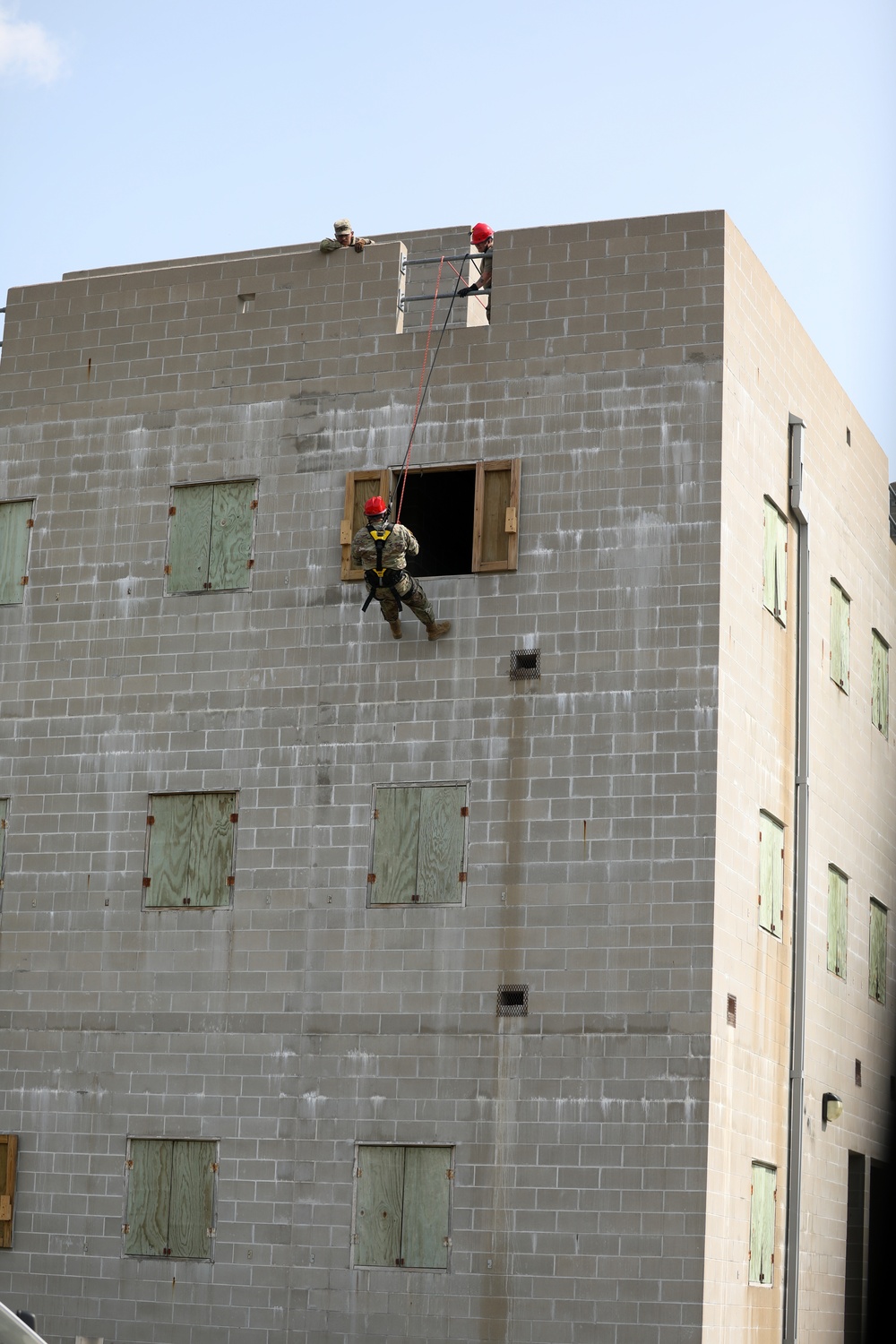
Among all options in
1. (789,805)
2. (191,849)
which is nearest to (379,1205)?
(191,849)

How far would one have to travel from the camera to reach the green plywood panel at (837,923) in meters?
28.5

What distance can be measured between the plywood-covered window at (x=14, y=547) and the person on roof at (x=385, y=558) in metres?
5.74

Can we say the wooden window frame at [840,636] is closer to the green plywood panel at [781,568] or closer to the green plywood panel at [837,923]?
the green plywood panel at [781,568]

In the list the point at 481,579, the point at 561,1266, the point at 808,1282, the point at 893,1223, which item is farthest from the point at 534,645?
the point at 893,1223

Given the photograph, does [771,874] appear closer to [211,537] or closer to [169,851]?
[169,851]

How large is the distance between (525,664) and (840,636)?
6.91 meters

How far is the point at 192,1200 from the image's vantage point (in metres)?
24.5

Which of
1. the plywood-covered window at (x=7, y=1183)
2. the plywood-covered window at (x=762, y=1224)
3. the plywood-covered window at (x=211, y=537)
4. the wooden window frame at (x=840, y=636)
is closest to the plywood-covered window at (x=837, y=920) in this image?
the wooden window frame at (x=840, y=636)

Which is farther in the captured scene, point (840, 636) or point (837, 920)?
point (840, 636)

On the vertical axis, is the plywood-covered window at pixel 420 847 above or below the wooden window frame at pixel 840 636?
below

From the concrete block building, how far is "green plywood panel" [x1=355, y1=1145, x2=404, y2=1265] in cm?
4

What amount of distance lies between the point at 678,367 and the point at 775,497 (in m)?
2.75

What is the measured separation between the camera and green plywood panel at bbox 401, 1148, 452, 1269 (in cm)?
2330

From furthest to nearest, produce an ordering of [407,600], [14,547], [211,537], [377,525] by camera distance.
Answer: [14,547], [211,537], [407,600], [377,525]
